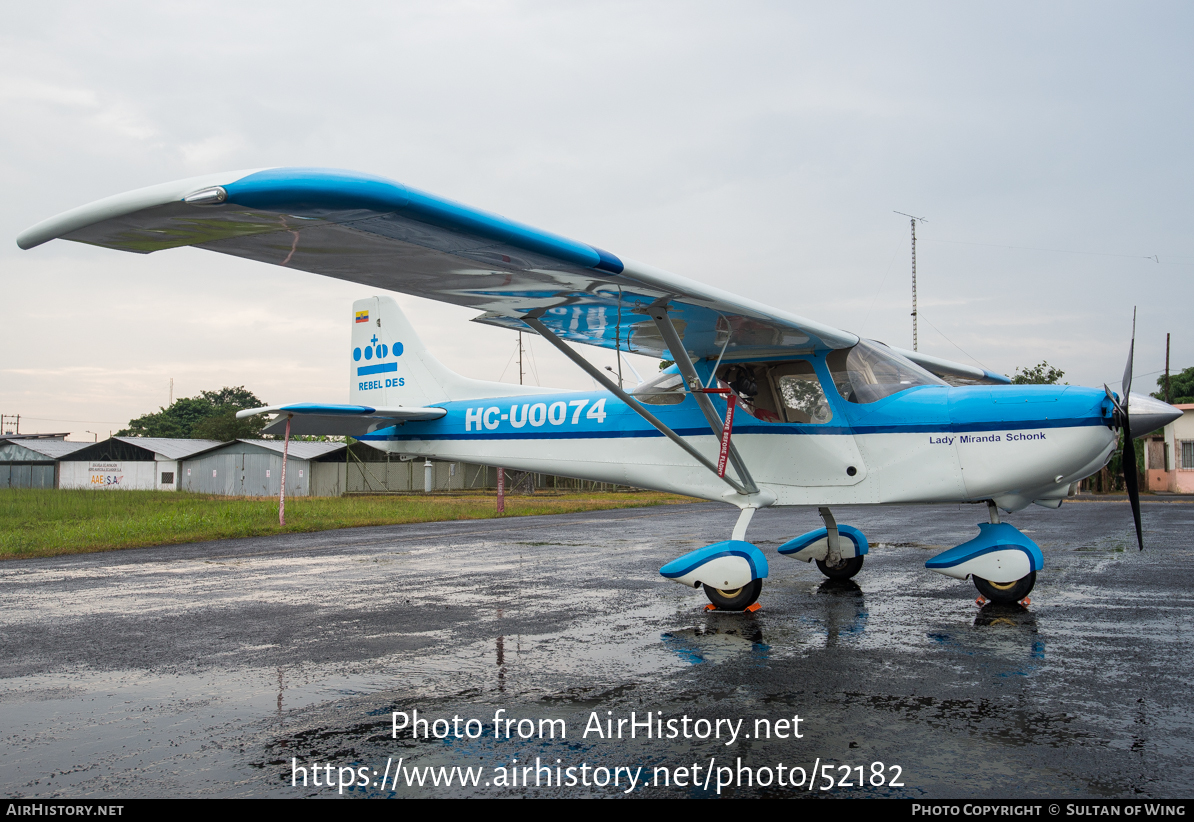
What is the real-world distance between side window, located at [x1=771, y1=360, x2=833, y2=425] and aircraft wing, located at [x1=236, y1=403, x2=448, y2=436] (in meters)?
4.26

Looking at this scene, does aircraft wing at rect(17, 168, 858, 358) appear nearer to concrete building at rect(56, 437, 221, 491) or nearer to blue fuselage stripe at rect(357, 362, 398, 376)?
blue fuselage stripe at rect(357, 362, 398, 376)

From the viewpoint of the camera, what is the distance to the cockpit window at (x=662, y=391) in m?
7.88

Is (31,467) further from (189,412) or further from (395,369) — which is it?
(395,369)

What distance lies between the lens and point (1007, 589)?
261 inches

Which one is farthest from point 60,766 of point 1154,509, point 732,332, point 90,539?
point 1154,509

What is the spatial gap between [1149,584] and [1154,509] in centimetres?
1647

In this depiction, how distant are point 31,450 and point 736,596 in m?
55.9

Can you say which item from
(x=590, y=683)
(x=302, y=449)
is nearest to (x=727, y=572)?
(x=590, y=683)

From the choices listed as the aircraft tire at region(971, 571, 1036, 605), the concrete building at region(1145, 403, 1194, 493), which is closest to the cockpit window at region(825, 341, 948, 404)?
the aircraft tire at region(971, 571, 1036, 605)

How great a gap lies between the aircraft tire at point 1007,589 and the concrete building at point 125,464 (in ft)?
155

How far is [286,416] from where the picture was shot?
1018 cm

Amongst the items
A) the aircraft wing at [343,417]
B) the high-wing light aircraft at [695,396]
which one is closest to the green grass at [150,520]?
the aircraft wing at [343,417]

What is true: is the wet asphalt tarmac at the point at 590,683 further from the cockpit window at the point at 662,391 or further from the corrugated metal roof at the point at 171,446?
the corrugated metal roof at the point at 171,446

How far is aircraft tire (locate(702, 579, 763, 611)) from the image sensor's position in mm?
6484
